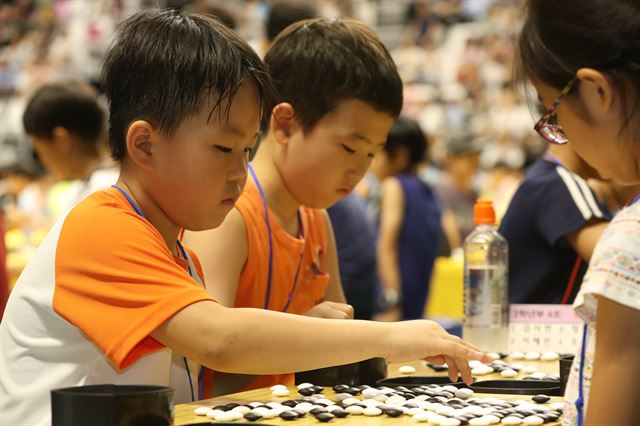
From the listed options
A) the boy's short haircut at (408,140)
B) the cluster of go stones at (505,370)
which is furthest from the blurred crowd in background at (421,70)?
the cluster of go stones at (505,370)

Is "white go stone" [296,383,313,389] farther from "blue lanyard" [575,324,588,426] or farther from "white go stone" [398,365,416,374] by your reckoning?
"blue lanyard" [575,324,588,426]

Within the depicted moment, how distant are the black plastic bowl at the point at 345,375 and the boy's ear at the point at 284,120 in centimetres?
60

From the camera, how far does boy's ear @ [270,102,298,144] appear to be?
2004 millimetres

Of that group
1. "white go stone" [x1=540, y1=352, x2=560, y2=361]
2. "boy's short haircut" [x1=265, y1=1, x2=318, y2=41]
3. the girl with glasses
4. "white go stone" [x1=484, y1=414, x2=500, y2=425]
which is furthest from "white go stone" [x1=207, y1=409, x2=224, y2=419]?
"boy's short haircut" [x1=265, y1=1, x2=318, y2=41]

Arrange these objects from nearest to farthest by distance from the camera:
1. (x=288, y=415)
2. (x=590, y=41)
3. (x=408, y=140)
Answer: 1. (x=590, y=41)
2. (x=288, y=415)
3. (x=408, y=140)

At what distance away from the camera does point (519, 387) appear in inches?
61.1

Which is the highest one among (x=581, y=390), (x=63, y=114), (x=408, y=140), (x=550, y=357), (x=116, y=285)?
(x=63, y=114)

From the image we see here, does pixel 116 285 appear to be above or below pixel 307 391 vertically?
above

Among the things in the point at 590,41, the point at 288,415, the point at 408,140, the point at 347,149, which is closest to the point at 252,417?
the point at 288,415

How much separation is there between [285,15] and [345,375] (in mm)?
2156

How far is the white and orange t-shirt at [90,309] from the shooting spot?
131 centimetres

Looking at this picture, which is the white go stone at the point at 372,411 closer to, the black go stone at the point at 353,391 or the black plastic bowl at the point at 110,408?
the black go stone at the point at 353,391

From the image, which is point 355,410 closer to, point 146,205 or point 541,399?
point 541,399

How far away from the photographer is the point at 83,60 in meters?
13.5
